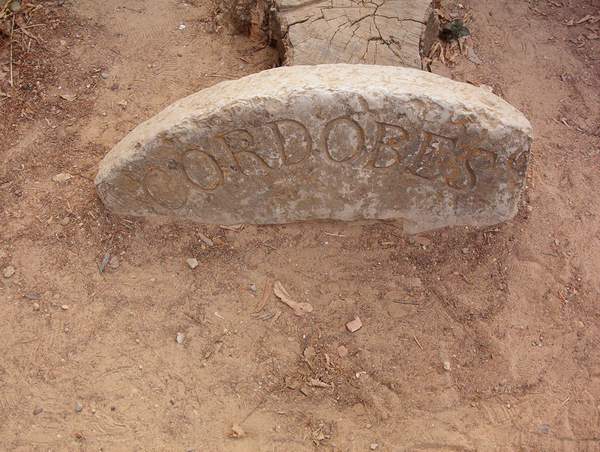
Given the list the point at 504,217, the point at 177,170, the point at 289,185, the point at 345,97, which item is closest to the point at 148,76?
the point at 177,170

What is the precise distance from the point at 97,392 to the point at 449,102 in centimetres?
224

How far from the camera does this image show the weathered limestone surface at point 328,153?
2.87 meters

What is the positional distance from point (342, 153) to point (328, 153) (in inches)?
2.8

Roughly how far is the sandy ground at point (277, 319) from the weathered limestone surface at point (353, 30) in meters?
0.99

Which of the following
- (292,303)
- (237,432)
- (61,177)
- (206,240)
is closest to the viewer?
(237,432)

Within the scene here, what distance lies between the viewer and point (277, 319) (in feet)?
10.7

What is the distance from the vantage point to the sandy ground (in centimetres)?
295

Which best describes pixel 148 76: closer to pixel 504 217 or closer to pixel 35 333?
pixel 35 333

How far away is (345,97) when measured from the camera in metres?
2.82

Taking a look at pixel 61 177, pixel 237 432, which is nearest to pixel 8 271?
pixel 61 177

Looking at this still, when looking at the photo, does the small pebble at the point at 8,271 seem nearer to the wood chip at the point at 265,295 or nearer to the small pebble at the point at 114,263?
the small pebble at the point at 114,263

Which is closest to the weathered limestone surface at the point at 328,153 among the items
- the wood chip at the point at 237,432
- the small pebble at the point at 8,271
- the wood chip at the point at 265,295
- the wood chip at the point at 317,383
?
the wood chip at the point at 265,295

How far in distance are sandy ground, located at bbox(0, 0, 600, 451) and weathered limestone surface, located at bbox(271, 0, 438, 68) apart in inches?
39.1

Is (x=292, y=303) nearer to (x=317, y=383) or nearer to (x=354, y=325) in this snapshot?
(x=354, y=325)
